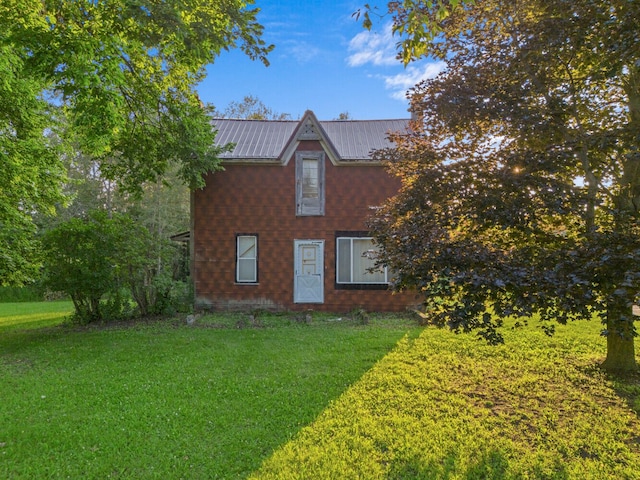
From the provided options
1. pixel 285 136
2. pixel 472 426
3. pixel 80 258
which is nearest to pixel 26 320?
pixel 80 258

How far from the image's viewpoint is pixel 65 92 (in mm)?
5578

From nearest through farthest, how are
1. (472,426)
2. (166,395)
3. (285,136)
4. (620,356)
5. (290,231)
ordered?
(472,426)
(166,395)
(620,356)
(290,231)
(285,136)

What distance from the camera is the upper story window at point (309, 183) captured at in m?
12.3

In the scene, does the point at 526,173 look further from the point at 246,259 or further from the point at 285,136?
the point at 285,136

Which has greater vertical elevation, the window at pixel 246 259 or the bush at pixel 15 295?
the window at pixel 246 259

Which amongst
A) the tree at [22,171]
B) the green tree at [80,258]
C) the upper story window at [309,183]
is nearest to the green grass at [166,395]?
the green tree at [80,258]

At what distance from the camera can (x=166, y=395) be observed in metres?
5.05

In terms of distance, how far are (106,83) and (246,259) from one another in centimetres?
737

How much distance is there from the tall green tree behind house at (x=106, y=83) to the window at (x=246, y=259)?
2666 mm

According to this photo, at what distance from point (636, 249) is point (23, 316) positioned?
57.3 ft

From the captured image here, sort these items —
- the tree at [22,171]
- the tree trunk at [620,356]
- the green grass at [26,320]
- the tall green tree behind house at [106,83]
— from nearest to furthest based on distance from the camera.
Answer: the tall green tree behind house at [106,83], the tree trunk at [620,356], the tree at [22,171], the green grass at [26,320]

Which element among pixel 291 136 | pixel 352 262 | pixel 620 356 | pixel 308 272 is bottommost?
pixel 620 356

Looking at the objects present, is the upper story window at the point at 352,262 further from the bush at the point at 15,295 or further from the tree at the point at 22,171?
the bush at the point at 15,295

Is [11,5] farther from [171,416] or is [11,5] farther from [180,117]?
[171,416]
